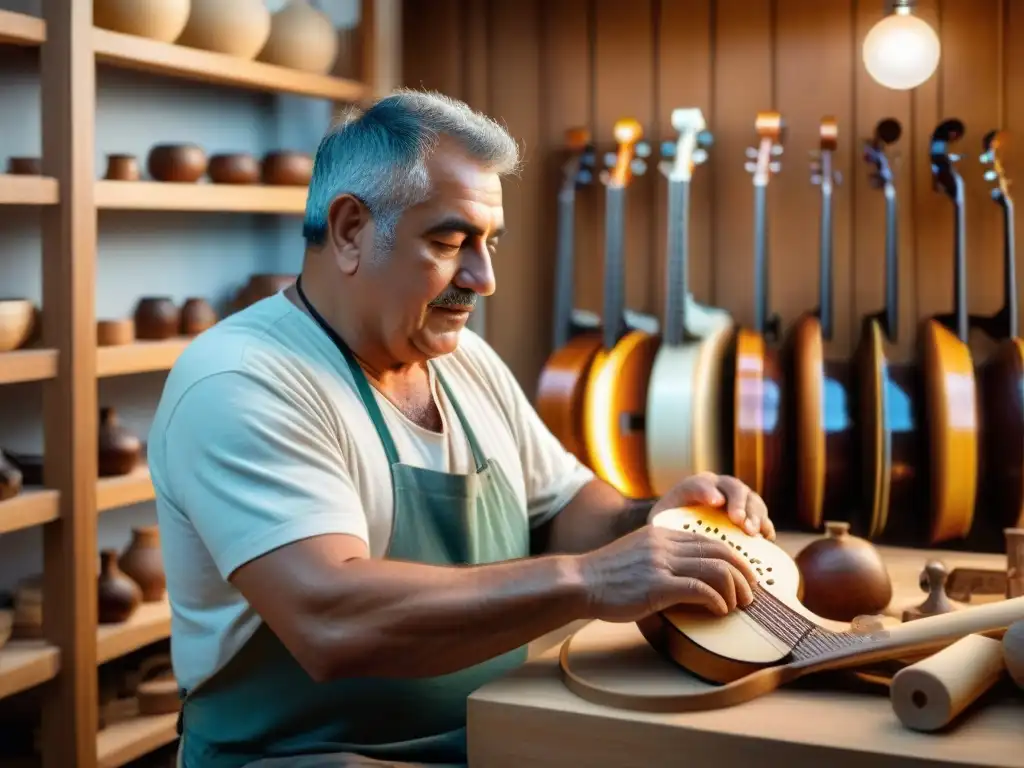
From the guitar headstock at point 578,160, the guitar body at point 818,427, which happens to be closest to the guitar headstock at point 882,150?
the guitar body at point 818,427

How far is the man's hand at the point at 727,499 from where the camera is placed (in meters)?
1.61

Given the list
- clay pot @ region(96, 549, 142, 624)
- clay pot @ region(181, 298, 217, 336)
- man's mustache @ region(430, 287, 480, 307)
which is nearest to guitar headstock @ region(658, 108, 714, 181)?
clay pot @ region(181, 298, 217, 336)

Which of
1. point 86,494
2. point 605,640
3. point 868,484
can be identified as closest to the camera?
point 605,640

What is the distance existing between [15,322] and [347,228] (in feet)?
2.84

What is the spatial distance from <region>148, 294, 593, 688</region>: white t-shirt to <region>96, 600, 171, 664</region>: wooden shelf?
83 cm

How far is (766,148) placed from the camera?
8.85 feet

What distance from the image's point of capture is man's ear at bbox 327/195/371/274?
1.62m

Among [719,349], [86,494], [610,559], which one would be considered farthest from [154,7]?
[610,559]

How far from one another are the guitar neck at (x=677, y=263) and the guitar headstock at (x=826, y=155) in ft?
0.86

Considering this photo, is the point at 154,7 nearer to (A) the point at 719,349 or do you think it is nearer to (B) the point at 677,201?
(B) the point at 677,201

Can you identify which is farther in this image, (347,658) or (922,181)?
(922,181)

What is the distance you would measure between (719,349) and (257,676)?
1.39 metres

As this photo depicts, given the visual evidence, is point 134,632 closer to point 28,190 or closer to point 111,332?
point 111,332

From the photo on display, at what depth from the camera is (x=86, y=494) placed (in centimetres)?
232
